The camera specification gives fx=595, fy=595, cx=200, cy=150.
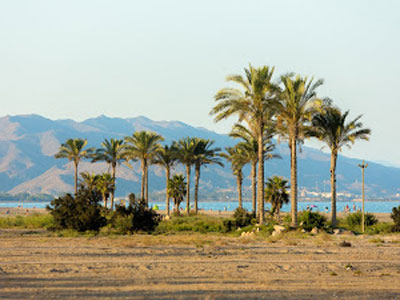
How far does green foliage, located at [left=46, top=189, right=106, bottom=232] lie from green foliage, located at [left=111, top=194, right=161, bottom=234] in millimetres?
1294

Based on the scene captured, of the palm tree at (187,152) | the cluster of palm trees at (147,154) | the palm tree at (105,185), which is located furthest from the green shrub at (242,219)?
the palm tree at (105,185)

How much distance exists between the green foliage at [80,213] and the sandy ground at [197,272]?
457 inches

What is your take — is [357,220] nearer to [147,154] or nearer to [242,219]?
[242,219]

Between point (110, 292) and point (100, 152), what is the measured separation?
6142cm

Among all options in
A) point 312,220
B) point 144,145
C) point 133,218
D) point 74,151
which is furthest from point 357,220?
point 74,151

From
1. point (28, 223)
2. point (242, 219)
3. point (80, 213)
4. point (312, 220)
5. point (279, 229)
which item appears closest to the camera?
point (279, 229)

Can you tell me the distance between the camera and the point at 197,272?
56.7 feet

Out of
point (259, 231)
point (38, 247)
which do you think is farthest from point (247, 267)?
point (259, 231)

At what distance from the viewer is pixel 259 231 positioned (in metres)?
37.2

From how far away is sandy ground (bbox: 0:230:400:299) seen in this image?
13.8m

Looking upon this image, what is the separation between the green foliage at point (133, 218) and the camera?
1495 inches

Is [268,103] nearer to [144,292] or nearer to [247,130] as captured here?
[247,130]

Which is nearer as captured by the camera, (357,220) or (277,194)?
(357,220)

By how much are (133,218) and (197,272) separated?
21230 millimetres
